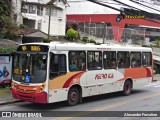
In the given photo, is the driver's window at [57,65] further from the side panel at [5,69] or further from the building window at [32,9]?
the building window at [32,9]

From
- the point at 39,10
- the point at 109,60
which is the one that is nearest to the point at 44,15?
the point at 39,10

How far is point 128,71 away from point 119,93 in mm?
1495

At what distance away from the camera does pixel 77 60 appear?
15.5 metres

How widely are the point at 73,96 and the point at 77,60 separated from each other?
1.53 meters

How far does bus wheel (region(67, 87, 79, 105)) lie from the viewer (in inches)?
596

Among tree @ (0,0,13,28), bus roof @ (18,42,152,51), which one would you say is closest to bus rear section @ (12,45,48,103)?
bus roof @ (18,42,152,51)

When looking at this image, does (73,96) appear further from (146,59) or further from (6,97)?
(146,59)

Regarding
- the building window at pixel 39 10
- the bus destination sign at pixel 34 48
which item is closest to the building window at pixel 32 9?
the building window at pixel 39 10

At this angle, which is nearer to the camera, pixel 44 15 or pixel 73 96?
pixel 73 96

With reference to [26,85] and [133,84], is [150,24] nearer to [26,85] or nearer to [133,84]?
[133,84]

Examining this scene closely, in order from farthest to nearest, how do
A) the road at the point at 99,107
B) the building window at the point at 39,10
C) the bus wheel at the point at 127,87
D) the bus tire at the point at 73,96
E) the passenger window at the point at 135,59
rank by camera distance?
1. the building window at the point at 39,10
2. the passenger window at the point at 135,59
3. the bus wheel at the point at 127,87
4. the bus tire at the point at 73,96
5. the road at the point at 99,107

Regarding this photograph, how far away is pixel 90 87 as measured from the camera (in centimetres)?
1623

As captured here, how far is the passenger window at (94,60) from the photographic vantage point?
53.3 ft

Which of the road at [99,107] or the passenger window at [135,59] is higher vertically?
the passenger window at [135,59]
